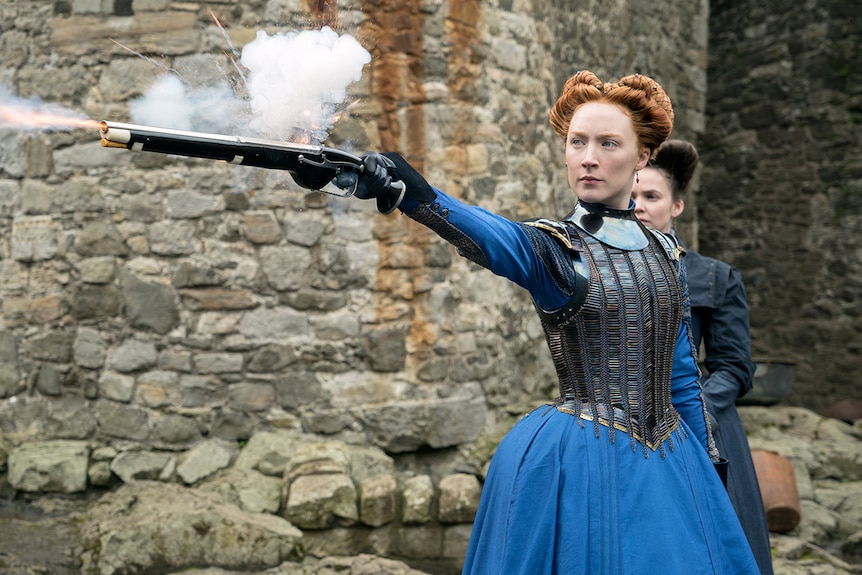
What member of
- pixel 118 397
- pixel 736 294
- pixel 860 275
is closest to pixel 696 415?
pixel 736 294

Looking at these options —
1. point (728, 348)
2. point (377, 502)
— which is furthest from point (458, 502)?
point (728, 348)

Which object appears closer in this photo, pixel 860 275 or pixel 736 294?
pixel 736 294

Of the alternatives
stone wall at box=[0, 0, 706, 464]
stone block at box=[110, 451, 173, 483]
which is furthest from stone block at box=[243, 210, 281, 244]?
stone block at box=[110, 451, 173, 483]

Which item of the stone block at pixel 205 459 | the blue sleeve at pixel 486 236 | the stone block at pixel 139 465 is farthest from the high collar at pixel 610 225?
the stone block at pixel 139 465

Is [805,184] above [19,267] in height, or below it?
above

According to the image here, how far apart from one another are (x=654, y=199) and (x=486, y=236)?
1.33m

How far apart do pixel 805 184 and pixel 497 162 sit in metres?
5.27

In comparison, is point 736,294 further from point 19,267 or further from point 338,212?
point 19,267

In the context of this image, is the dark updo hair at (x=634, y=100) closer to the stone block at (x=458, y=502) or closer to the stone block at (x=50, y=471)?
the stone block at (x=458, y=502)

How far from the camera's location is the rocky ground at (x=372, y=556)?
166 inches

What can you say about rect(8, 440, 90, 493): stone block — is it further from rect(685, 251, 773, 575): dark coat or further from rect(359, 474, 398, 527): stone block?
rect(685, 251, 773, 575): dark coat

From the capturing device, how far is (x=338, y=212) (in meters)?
4.95

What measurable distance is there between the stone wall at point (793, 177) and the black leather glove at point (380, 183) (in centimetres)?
764

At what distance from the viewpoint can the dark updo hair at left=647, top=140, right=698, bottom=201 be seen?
3162 millimetres
